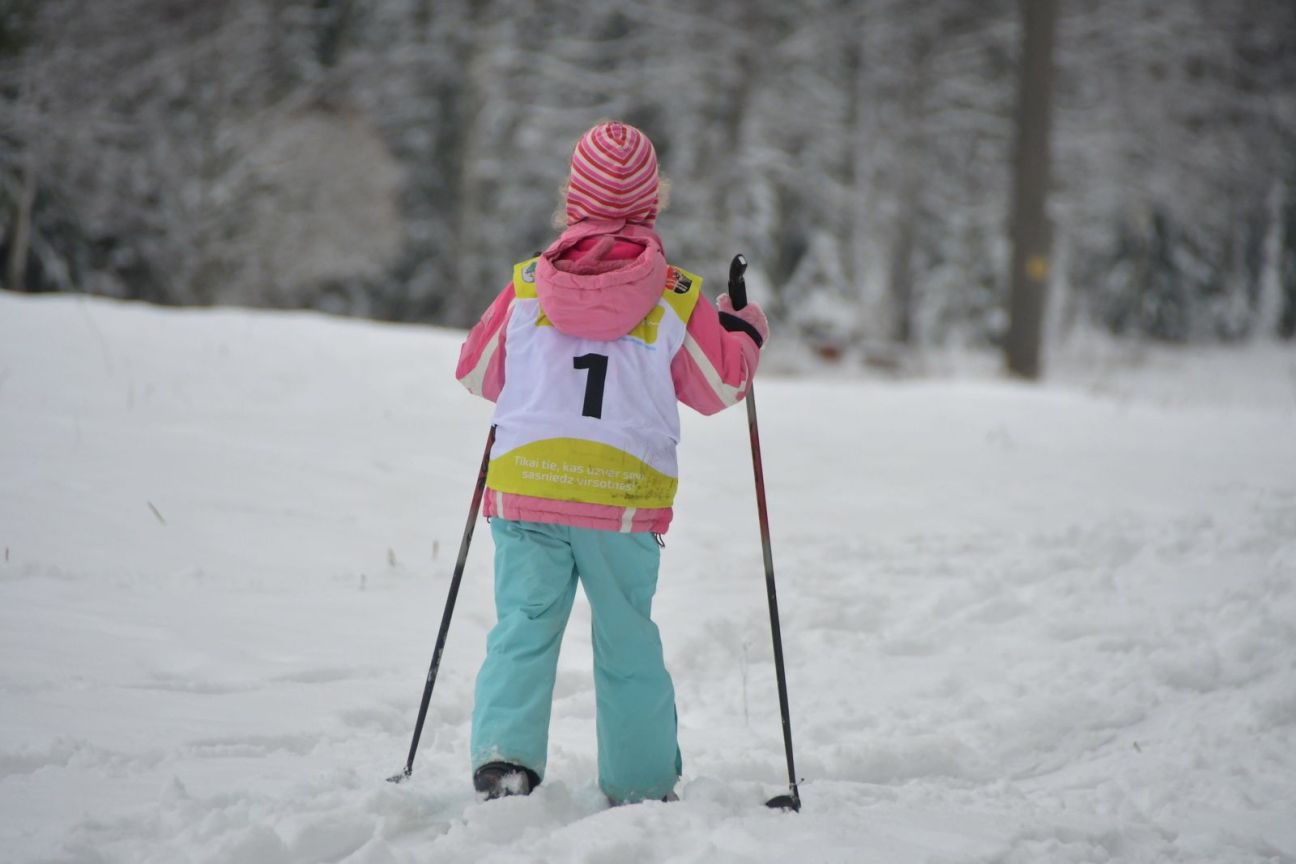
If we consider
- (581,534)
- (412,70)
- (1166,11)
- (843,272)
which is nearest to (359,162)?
(412,70)

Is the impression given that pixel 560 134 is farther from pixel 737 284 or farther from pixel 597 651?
pixel 597 651

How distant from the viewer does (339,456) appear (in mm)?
6125

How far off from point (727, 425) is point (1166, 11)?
1851cm

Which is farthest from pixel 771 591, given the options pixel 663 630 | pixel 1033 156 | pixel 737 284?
pixel 1033 156

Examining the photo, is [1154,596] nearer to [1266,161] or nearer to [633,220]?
[633,220]

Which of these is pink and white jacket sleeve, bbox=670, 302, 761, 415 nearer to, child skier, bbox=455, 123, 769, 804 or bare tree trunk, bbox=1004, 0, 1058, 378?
child skier, bbox=455, 123, 769, 804

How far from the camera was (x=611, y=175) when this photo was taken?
118 inches

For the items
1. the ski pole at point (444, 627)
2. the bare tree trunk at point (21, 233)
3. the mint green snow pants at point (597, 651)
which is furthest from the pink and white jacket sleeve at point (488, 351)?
the bare tree trunk at point (21, 233)

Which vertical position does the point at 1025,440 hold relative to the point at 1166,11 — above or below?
below

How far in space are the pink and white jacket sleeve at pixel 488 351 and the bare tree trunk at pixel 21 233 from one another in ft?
60.9

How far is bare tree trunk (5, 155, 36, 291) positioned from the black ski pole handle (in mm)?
18935

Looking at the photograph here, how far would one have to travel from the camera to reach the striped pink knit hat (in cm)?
300

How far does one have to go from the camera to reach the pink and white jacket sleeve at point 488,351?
3.06 m

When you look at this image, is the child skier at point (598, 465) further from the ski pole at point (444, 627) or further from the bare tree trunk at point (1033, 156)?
the bare tree trunk at point (1033, 156)
